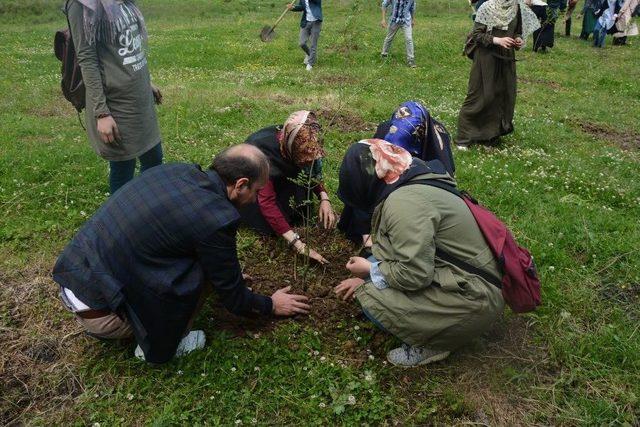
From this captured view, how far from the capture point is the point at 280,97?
8703 mm

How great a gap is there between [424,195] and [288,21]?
1758 centimetres

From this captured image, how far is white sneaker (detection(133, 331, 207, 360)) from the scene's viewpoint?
311cm

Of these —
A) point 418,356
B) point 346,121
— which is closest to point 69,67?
point 418,356

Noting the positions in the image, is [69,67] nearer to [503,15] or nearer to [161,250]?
[161,250]

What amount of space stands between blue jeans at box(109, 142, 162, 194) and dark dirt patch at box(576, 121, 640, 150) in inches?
248

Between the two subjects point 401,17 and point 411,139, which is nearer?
point 411,139

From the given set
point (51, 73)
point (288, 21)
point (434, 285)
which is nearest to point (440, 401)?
point (434, 285)

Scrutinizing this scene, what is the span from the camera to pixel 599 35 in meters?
15.1

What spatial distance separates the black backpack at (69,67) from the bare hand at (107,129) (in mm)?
347

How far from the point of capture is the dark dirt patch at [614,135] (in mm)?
7282

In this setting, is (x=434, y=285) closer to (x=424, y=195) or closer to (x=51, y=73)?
(x=424, y=195)

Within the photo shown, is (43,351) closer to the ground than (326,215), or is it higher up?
closer to the ground

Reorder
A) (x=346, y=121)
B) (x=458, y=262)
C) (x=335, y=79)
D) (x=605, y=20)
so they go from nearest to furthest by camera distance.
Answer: (x=458, y=262), (x=346, y=121), (x=335, y=79), (x=605, y=20)

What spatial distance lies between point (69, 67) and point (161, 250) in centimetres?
189
